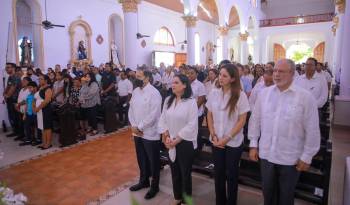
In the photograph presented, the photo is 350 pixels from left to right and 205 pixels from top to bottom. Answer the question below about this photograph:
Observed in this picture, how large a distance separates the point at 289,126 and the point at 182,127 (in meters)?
1.18

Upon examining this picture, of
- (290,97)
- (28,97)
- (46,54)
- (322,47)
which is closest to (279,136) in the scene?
(290,97)

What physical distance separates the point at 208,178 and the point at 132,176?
1210mm

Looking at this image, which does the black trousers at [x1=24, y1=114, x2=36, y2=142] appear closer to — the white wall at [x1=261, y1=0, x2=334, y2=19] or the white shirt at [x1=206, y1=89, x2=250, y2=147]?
the white shirt at [x1=206, y1=89, x2=250, y2=147]

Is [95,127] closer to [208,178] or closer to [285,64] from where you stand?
[208,178]

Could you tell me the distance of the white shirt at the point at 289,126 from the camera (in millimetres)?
2250

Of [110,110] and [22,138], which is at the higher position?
[110,110]

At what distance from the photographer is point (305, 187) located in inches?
123

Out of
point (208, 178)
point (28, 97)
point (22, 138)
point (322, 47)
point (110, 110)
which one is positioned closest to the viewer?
point (208, 178)

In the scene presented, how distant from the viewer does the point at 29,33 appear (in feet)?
37.2

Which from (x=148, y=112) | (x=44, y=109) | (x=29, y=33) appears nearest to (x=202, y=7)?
(x=29, y=33)

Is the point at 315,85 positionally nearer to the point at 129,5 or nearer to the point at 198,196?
the point at 198,196

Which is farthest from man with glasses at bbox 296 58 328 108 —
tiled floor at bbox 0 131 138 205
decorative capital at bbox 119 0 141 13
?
decorative capital at bbox 119 0 141 13

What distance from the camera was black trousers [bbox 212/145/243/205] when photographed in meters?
2.89

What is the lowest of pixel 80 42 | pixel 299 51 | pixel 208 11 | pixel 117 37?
pixel 80 42
